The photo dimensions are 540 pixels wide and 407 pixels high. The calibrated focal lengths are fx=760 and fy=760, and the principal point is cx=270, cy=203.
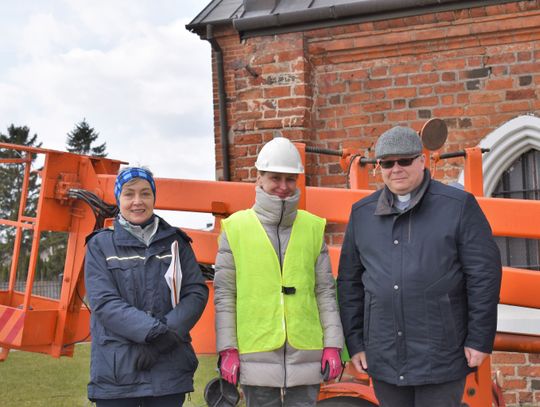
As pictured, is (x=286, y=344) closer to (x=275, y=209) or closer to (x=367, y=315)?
(x=367, y=315)

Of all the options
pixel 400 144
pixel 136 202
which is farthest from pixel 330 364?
pixel 136 202

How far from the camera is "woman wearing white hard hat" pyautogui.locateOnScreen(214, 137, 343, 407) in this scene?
3.06m

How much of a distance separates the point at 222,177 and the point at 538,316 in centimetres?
361

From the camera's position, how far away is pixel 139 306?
3037 mm

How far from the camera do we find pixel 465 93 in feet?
21.9

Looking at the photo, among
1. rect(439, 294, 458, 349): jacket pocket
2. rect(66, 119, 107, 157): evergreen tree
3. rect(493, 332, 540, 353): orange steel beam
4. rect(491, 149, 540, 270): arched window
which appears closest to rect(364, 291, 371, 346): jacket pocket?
rect(439, 294, 458, 349): jacket pocket

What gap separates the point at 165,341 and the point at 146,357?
9 cm

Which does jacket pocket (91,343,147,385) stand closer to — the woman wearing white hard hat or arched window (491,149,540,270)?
the woman wearing white hard hat

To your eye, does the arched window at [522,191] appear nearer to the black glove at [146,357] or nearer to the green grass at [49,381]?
the green grass at [49,381]

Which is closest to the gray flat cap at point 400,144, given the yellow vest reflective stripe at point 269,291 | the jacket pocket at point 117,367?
the yellow vest reflective stripe at point 269,291

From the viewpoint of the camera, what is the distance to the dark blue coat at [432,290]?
2852 millimetres

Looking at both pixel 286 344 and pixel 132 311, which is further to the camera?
pixel 286 344

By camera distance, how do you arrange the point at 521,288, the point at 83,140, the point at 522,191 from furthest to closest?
the point at 83,140 → the point at 522,191 → the point at 521,288

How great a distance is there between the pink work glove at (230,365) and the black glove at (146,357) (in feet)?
0.92
